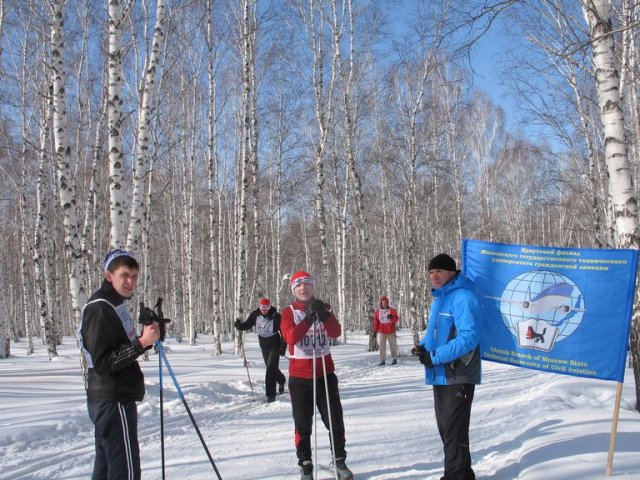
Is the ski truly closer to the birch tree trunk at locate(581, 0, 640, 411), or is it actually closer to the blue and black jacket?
the blue and black jacket

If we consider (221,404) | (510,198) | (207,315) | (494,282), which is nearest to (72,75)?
(221,404)

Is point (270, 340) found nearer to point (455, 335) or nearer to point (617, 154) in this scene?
point (455, 335)

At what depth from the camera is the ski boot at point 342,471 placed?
4168 millimetres

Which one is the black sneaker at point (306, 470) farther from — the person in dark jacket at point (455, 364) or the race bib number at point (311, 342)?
the person in dark jacket at point (455, 364)

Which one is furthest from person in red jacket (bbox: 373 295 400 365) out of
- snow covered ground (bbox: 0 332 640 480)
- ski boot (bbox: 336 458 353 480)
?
ski boot (bbox: 336 458 353 480)

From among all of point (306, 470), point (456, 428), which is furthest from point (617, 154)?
point (306, 470)

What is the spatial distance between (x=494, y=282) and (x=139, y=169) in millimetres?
7885

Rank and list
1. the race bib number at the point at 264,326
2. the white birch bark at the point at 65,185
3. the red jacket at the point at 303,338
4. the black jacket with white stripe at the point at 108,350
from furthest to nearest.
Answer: the race bib number at the point at 264,326, the white birch bark at the point at 65,185, the red jacket at the point at 303,338, the black jacket with white stripe at the point at 108,350

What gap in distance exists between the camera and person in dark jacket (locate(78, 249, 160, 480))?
9.69 ft

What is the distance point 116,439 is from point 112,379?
0.37m

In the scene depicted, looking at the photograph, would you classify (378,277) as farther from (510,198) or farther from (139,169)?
(139,169)

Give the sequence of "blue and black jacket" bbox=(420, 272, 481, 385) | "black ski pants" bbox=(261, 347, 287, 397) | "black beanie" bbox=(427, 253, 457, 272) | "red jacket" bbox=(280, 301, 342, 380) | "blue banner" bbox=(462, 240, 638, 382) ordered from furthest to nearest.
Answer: "black ski pants" bbox=(261, 347, 287, 397) → "red jacket" bbox=(280, 301, 342, 380) → "blue banner" bbox=(462, 240, 638, 382) → "black beanie" bbox=(427, 253, 457, 272) → "blue and black jacket" bbox=(420, 272, 481, 385)

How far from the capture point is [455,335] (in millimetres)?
3754

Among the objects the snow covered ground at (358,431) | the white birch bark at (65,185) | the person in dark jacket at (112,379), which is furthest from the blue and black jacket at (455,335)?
the white birch bark at (65,185)
